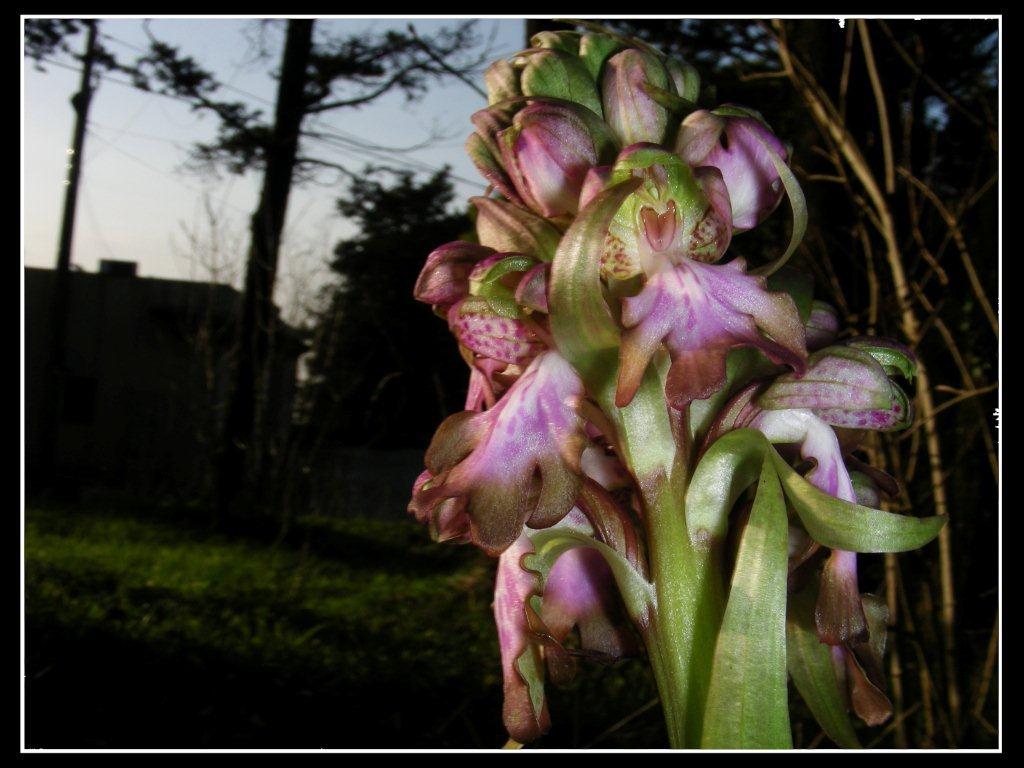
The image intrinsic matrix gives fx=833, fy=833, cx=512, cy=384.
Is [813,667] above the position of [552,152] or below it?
below

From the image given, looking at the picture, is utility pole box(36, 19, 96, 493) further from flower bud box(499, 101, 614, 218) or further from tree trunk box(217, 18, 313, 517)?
flower bud box(499, 101, 614, 218)

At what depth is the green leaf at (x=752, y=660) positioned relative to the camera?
0.88 feet

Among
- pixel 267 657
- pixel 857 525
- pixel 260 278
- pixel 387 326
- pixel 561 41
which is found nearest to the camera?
pixel 857 525

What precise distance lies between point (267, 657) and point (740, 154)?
2675 millimetres

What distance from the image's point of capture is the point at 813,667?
1.11 feet

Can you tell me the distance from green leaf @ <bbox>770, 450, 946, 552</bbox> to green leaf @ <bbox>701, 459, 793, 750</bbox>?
0.05ft

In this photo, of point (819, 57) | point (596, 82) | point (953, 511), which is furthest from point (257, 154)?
point (596, 82)

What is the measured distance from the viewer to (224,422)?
15.0 feet

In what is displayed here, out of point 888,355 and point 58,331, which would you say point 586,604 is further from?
point 58,331

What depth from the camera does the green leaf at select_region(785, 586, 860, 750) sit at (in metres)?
0.34

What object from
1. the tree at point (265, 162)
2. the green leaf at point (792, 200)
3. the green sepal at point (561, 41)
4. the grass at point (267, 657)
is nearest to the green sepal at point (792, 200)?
the green leaf at point (792, 200)

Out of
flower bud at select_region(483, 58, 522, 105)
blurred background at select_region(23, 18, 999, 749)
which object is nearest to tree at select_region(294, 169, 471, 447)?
blurred background at select_region(23, 18, 999, 749)

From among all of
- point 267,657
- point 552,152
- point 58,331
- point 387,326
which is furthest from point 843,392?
point 387,326

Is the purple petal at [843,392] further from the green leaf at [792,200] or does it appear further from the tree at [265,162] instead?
the tree at [265,162]
